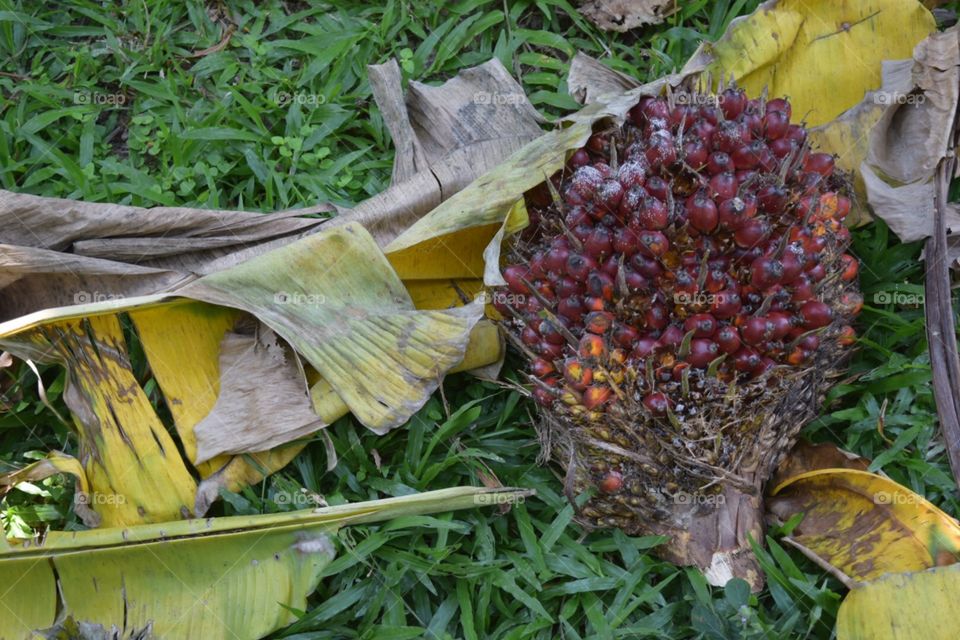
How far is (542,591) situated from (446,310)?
2.38 ft

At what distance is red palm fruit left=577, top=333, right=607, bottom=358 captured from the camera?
2.11m

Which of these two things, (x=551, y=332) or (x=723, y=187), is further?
(x=551, y=332)

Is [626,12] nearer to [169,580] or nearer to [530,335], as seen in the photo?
[530,335]

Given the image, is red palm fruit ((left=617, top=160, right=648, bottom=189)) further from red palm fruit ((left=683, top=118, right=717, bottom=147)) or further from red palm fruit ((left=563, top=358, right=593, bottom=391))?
red palm fruit ((left=563, top=358, right=593, bottom=391))

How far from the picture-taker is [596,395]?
6.91ft

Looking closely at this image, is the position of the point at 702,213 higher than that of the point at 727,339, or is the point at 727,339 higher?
the point at 702,213

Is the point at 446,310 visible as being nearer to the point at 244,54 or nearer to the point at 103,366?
the point at 103,366

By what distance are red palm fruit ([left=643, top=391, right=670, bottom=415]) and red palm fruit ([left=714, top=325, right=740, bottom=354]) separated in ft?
0.54

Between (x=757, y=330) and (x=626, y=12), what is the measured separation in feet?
4.88

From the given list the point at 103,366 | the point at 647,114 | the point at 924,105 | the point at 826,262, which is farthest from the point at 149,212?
the point at 924,105

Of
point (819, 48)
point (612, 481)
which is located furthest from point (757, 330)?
point (819, 48)

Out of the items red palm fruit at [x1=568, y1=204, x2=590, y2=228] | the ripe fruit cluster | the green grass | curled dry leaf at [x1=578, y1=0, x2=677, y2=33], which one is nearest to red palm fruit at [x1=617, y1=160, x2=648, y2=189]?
the ripe fruit cluster

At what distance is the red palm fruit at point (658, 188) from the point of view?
2.12 meters

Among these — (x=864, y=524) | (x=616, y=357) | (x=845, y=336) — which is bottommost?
(x=864, y=524)
